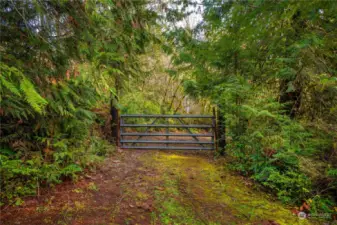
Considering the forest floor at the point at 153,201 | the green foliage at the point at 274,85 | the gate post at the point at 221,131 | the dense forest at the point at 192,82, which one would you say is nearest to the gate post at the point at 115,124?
the dense forest at the point at 192,82

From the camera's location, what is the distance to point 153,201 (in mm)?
2922

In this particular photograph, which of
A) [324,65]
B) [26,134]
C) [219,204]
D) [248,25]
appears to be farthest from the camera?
[324,65]

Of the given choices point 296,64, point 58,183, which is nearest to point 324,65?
point 296,64

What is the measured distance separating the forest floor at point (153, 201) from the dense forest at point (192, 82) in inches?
11.5

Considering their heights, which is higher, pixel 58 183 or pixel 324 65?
pixel 324 65

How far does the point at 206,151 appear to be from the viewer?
20.4 feet

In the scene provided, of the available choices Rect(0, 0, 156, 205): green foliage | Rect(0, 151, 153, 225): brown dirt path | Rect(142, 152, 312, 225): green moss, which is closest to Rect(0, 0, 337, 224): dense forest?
Rect(0, 0, 156, 205): green foliage

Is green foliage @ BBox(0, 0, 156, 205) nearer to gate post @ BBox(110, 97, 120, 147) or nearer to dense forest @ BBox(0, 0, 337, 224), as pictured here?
dense forest @ BBox(0, 0, 337, 224)

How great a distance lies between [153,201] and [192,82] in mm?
3353

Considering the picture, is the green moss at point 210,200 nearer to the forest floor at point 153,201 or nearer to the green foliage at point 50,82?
the forest floor at point 153,201

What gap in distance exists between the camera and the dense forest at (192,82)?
2.40 m

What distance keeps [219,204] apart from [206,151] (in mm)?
3328

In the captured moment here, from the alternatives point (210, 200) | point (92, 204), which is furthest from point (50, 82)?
point (210, 200)

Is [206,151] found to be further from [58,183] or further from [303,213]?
[58,183]
